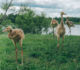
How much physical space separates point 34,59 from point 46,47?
1206mm

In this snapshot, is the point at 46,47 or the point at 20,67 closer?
the point at 20,67

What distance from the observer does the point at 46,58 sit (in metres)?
5.81

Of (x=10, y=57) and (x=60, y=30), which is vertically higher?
(x=60, y=30)

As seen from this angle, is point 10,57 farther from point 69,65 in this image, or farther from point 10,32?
point 69,65

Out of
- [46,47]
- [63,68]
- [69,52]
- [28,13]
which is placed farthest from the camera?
[28,13]

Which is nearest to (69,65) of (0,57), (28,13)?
(0,57)

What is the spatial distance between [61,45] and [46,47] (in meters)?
0.66

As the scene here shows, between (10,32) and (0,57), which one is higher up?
(10,32)

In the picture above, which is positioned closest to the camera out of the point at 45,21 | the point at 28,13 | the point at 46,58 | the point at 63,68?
the point at 63,68

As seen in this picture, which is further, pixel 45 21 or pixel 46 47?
pixel 45 21

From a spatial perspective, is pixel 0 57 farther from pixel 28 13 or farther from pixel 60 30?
pixel 28 13

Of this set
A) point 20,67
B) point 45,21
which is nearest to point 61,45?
point 20,67

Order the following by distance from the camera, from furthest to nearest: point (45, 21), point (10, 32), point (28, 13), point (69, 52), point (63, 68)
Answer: point (45, 21), point (28, 13), point (69, 52), point (10, 32), point (63, 68)

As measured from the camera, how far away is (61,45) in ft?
24.1
